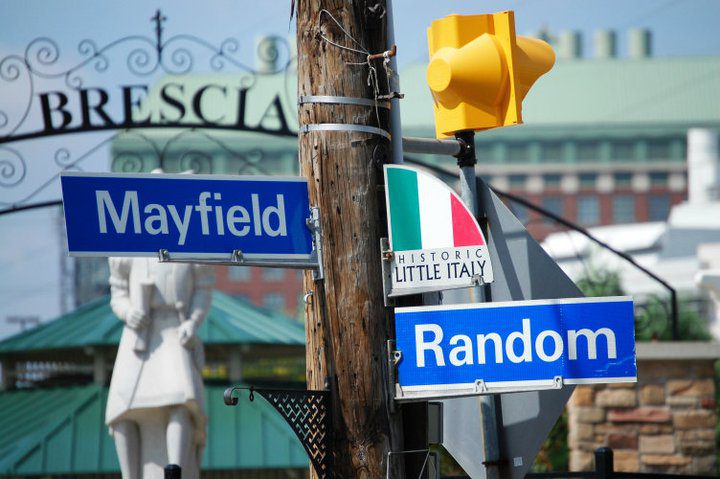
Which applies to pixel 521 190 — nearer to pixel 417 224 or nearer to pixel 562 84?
pixel 562 84

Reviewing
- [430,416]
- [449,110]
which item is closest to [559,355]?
[430,416]

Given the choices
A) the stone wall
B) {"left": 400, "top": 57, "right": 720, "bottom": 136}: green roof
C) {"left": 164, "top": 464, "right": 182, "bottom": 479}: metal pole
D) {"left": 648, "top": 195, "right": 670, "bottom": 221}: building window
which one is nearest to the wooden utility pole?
{"left": 164, "top": 464, "right": 182, "bottom": 479}: metal pole

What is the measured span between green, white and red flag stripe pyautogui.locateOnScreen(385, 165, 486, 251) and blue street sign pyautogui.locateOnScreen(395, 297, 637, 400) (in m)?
0.21

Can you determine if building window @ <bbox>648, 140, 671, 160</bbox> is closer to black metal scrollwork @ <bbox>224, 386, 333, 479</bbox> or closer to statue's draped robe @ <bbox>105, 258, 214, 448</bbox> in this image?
statue's draped robe @ <bbox>105, 258, 214, 448</bbox>

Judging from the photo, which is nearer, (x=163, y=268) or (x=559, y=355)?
(x=559, y=355)

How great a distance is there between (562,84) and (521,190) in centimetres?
1042

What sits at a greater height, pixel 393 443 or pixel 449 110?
pixel 449 110

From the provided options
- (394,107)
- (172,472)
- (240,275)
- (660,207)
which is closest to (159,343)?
(172,472)

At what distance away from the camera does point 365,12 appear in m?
4.30

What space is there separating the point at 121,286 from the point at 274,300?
303 feet

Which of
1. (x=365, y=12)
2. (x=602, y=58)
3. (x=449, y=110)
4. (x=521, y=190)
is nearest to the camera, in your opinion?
(x=365, y=12)

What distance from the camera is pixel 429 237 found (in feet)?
13.3

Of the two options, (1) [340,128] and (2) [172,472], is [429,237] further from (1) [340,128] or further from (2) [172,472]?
(2) [172,472]

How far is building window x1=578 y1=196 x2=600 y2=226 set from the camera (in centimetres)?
10438
